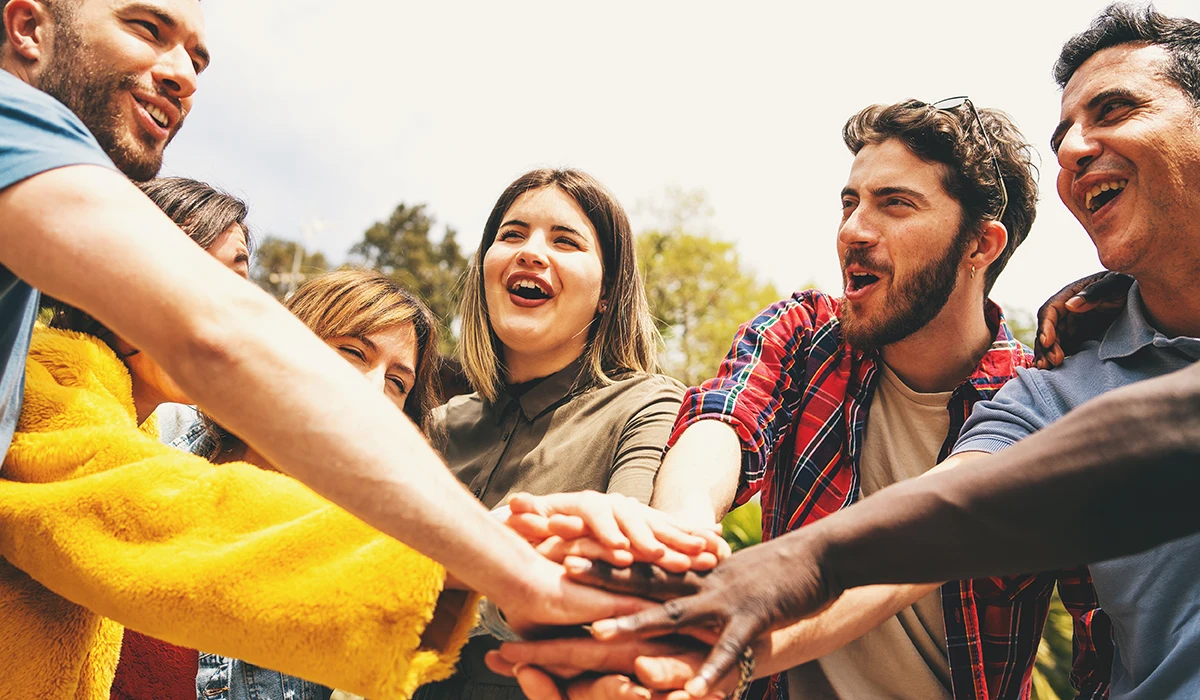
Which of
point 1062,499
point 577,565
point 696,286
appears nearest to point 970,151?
point 1062,499

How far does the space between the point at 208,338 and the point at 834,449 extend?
2.23m

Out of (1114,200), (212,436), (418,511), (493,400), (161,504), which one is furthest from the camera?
(493,400)

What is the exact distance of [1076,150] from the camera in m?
2.89

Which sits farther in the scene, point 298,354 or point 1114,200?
point 1114,200

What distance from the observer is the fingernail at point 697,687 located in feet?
6.02

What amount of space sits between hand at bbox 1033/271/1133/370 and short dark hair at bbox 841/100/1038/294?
2.04ft

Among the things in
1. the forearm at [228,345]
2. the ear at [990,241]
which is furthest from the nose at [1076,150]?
the forearm at [228,345]

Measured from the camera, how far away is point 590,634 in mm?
2066

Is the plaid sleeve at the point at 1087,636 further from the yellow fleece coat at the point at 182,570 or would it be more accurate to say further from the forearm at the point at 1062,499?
the yellow fleece coat at the point at 182,570

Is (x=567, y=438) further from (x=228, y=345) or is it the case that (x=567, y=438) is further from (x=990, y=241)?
(x=990, y=241)

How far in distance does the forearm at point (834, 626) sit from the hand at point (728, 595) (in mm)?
423

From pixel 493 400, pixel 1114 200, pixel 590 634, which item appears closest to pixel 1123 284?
pixel 1114 200

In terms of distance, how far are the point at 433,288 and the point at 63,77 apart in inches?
1436

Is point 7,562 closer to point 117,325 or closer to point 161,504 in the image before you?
point 161,504
